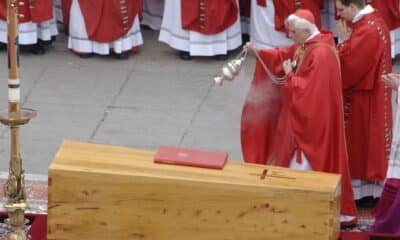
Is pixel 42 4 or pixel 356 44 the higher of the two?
pixel 356 44

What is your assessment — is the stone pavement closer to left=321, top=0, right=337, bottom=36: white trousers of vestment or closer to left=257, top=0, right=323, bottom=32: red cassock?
left=257, top=0, right=323, bottom=32: red cassock

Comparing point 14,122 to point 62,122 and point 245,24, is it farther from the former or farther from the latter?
→ point 245,24

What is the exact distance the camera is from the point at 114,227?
8.46m

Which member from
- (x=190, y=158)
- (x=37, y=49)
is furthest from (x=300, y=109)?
(x=37, y=49)

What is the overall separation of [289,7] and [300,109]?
11.9ft

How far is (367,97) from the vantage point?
993 centimetres

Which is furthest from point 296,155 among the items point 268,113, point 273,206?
point 273,206

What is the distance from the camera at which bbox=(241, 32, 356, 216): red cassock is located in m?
9.43

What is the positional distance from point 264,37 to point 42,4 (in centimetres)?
208

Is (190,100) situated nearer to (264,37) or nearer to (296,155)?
(264,37)

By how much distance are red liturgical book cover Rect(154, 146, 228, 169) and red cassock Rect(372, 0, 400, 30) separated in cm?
455

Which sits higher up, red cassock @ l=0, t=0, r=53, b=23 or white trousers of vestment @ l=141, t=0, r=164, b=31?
red cassock @ l=0, t=0, r=53, b=23

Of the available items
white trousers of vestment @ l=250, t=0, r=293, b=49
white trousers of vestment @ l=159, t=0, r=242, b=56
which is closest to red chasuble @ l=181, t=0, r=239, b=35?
white trousers of vestment @ l=159, t=0, r=242, b=56

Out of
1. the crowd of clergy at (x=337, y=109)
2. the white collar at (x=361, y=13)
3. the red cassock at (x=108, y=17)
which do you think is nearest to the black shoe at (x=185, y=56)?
the red cassock at (x=108, y=17)
